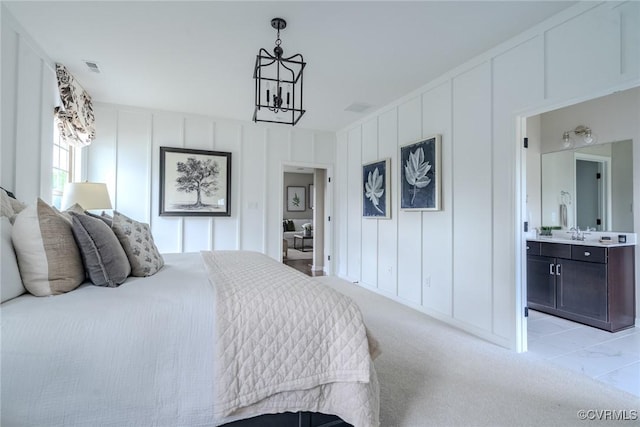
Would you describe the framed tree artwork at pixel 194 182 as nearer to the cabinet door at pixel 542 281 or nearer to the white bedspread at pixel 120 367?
the white bedspread at pixel 120 367

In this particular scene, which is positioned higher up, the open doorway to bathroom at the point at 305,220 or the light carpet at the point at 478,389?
the open doorway to bathroom at the point at 305,220

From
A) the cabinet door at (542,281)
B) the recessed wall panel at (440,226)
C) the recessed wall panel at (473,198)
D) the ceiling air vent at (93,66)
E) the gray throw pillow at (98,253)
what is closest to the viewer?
the gray throw pillow at (98,253)

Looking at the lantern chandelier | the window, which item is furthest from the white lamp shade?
the lantern chandelier

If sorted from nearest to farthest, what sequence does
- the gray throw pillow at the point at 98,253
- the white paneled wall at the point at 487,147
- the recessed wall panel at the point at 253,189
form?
the gray throw pillow at the point at 98,253 → the white paneled wall at the point at 487,147 → the recessed wall panel at the point at 253,189

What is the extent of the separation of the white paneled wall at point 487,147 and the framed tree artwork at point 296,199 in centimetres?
642

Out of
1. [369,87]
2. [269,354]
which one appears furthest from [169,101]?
[269,354]

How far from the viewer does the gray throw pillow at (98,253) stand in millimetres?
1480

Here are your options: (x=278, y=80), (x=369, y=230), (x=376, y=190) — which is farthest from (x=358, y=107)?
(x=278, y=80)

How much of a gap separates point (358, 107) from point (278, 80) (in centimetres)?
238

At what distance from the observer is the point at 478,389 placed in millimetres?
1972

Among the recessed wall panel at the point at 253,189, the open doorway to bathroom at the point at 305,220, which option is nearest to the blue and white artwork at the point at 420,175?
the open doorway to bathroom at the point at 305,220

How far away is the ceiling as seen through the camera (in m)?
2.26

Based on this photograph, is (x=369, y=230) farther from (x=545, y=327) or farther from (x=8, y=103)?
(x=8, y=103)

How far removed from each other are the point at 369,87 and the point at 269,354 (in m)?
3.28
